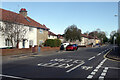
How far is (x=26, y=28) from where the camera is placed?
29094 millimetres

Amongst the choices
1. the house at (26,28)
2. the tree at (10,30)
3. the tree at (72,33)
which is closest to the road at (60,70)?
the tree at (10,30)

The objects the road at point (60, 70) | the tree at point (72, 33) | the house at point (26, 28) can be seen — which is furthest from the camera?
the tree at point (72, 33)

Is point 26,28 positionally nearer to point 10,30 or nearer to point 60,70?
point 10,30

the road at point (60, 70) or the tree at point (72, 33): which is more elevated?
the tree at point (72, 33)

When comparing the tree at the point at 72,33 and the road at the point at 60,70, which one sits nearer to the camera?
the road at the point at 60,70

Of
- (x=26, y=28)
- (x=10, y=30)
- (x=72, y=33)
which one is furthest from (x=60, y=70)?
(x=72, y=33)

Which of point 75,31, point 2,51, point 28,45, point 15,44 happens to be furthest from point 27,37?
point 75,31

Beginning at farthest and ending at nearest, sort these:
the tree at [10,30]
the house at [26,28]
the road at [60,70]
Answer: the house at [26,28] < the tree at [10,30] < the road at [60,70]

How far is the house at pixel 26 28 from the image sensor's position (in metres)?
24.7

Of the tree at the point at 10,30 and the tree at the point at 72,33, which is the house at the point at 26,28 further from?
the tree at the point at 72,33

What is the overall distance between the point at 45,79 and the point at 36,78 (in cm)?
52

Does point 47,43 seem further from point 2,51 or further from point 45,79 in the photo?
point 45,79

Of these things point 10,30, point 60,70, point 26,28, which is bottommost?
point 60,70

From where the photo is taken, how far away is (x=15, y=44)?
1035 inches
